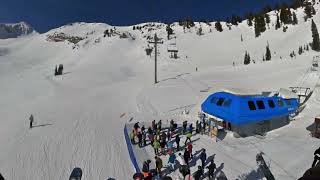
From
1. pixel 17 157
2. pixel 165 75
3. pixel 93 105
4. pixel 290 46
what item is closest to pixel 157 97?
Result: pixel 93 105

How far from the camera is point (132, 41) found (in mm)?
97375

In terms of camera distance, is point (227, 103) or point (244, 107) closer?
point (244, 107)

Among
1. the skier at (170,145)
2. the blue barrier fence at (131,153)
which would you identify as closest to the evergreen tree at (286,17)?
the blue barrier fence at (131,153)

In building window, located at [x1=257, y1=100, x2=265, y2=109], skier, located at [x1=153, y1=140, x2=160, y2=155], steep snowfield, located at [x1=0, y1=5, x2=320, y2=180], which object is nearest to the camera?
steep snowfield, located at [x1=0, y1=5, x2=320, y2=180]

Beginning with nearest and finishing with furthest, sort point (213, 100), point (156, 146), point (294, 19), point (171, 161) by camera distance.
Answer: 1. point (171, 161)
2. point (156, 146)
3. point (213, 100)
4. point (294, 19)

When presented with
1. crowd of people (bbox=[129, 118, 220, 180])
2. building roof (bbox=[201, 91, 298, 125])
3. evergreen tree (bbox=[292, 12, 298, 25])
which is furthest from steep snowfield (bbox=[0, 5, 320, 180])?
evergreen tree (bbox=[292, 12, 298, 25])

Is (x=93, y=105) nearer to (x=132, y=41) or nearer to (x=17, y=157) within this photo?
(x=17, y=157)

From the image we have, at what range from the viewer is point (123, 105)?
3397 centimetres

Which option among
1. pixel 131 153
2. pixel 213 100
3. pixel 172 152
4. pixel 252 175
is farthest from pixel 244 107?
pixel 131 153

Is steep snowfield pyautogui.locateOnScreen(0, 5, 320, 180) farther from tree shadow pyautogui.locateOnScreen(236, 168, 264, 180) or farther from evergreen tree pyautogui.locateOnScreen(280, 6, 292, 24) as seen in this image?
evergreen tree pyautogui.locateOnScreen(280, 6, 292, 24)

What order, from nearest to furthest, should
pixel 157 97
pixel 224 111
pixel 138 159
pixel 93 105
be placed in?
1. pixel 138 159
2. pixel 224 111
3. pixel 93 105
4. pixel 157 97

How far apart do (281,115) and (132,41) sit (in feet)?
260

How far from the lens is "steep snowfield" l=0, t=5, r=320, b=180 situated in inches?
654

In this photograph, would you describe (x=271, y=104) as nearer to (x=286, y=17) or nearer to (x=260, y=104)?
(x=260, y=104)
